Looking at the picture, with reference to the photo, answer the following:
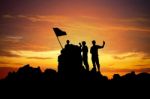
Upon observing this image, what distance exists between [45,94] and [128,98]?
7.88 meters

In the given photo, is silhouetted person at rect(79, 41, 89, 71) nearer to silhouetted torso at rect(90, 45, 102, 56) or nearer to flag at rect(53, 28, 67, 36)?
silhouetted torso at rect(90, 45, 102, 56)

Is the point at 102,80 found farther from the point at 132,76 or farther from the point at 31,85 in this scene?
the point at 31,85

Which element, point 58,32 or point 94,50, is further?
point 58,32

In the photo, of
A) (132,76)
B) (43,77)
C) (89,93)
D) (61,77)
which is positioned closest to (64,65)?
(61,77)

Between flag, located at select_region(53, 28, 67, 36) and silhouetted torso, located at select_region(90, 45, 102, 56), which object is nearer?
silhouetted torso, located at select_region(90, 45, 102, 56)

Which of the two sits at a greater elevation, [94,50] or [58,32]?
[58,32]

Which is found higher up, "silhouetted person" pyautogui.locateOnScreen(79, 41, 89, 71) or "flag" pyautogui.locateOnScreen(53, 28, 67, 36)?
"flag" pyautogui.locateOnScreen(53, 28, 67, 36)

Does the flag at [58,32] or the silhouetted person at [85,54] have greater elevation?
the flag at [58,32]

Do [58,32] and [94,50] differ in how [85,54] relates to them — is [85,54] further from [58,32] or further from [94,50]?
[58,32]

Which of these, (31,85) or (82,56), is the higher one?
(82,56)

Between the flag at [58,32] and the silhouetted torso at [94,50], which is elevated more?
the flag at [58,32]

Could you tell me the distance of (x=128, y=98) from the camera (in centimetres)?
2502

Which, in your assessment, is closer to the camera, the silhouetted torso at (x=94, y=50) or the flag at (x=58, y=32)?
the silhouetted torso at (x=94, y=50)

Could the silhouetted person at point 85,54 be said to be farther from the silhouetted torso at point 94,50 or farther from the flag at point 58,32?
the flag at point 58,32
